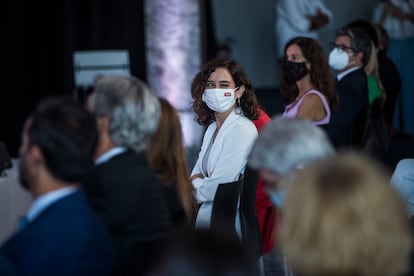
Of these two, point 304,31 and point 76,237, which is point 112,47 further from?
point 76,237

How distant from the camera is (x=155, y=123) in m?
3.00

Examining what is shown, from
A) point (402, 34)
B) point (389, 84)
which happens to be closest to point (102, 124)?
point (389, 84)

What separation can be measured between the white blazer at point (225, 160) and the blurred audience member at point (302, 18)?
19.0 ft

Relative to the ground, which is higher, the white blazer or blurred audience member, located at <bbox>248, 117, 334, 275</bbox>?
blurred audience member, located at <bbox>248, 117, 334, 275</bbox>

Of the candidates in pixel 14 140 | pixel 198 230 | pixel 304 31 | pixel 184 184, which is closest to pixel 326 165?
pixel 198 230

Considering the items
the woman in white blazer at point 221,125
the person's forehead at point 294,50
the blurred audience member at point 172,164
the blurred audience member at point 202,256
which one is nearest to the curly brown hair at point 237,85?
the woman in white blazer at point 221,125

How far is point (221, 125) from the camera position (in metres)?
4.49

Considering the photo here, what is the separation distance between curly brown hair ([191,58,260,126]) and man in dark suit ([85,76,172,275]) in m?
1.56

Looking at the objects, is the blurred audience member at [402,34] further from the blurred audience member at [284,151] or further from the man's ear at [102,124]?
the blurred audience member at [284,151]

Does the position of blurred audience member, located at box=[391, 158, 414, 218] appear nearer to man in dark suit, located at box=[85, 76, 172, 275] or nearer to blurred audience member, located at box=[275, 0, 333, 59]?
man in dark suit, located at box=[85, 76, 172, 275]

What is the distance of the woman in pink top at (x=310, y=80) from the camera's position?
5.22m

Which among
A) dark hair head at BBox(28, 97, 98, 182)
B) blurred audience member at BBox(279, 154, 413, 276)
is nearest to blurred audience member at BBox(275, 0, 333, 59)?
dark hair head at BBox(28, 97, 98, 182)

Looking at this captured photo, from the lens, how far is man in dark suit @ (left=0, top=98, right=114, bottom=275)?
2531 mm

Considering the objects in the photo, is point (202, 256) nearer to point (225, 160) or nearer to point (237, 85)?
point (225, 160)
